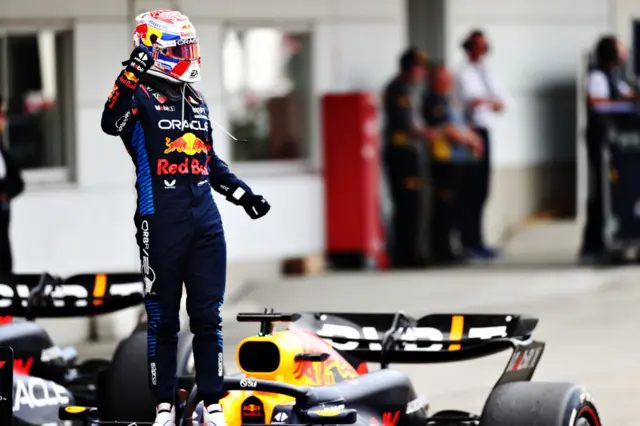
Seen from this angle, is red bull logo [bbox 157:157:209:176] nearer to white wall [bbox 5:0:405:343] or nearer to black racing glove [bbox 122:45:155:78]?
black racing glove [bbox 122:45:155:78]

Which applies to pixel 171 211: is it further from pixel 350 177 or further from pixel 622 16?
pixel 622 16

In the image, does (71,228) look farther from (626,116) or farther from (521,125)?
(521,125)

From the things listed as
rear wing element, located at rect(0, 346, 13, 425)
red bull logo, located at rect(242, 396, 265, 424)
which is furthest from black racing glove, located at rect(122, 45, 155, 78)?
red bull logo, located at rect(242, 396, 265, 424)

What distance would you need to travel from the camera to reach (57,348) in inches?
329

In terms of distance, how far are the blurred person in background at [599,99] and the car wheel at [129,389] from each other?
8.29 m

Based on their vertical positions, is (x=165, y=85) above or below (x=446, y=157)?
above

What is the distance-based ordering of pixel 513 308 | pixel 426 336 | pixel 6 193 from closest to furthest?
pixel 426 336
pixel 6 193
pixel 513 308

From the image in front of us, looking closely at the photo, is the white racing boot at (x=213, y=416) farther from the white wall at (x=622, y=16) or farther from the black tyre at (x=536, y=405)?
the white wall at (x=622, y=16)

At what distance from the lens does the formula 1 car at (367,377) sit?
6.66 metres

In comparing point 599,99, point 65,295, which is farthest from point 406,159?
point 65,295

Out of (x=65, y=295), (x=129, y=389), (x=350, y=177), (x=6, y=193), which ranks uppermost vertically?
(x=6, y=193)

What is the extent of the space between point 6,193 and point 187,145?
17.6 feet

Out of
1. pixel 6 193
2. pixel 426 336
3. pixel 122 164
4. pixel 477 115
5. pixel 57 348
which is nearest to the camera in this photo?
pixel 426 336

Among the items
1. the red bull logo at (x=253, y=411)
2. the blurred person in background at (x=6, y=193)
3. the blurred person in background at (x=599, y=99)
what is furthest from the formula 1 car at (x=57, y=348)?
the blurred person in background at (x=599, y=99)
